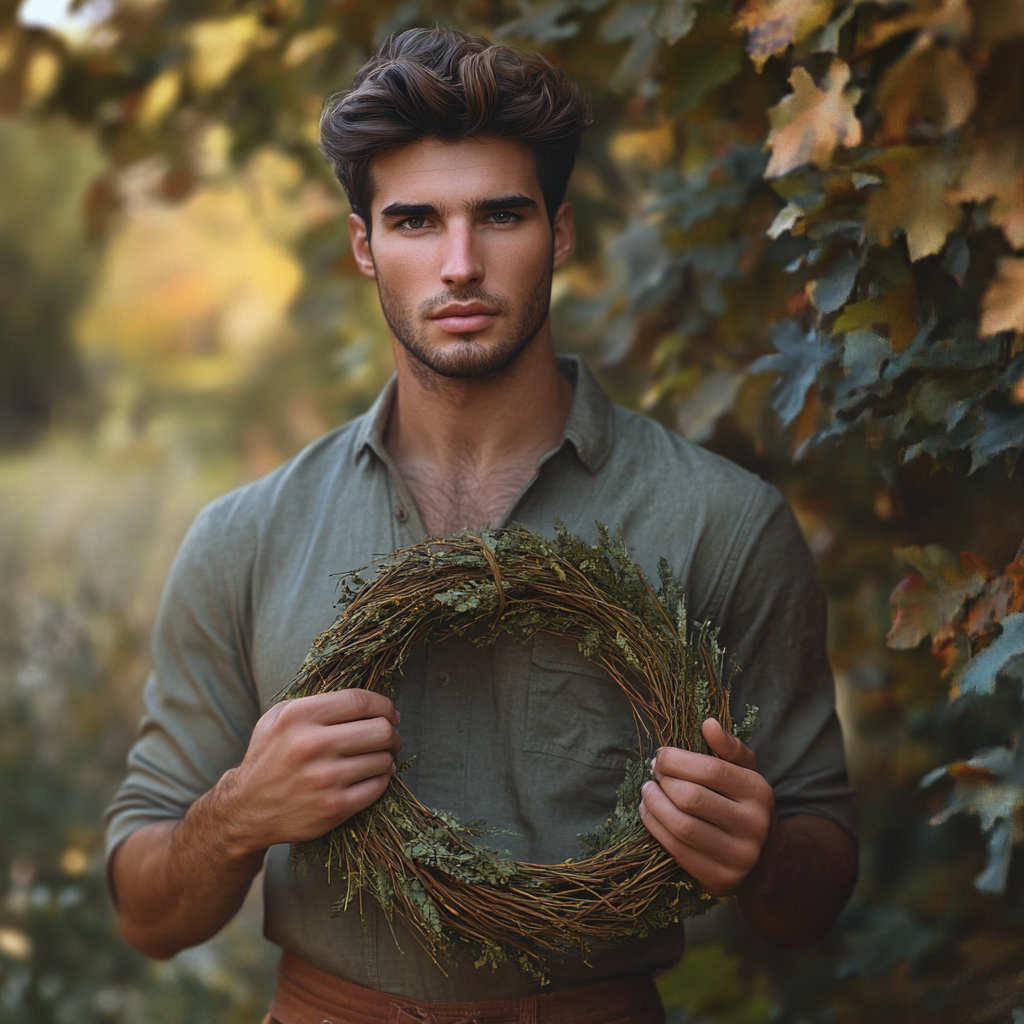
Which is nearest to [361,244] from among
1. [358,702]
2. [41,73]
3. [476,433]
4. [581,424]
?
[476,433]

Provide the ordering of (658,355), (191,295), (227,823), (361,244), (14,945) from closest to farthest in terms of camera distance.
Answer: (227,823)
(361,244)
(658,355)
(14,945)
(191,295)

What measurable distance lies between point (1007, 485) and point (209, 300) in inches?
182

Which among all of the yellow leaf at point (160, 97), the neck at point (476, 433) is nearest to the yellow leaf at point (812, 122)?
the neck at point (476, 433)

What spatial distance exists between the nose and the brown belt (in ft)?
3.86

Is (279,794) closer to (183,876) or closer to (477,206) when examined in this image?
(183,876)

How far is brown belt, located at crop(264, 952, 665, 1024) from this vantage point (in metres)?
1.89

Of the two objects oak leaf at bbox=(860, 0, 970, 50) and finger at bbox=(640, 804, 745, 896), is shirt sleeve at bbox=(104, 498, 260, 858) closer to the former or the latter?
finger at bbox=(640, 804, 745, 896)

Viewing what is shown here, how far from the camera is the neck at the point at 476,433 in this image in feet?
6.89

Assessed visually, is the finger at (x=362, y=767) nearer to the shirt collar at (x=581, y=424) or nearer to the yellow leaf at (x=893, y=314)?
the shirt collar at (x=581, y=424)

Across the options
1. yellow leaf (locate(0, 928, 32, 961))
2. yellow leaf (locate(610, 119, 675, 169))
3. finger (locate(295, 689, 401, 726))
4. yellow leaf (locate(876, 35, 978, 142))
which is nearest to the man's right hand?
finger (locate(295, 689, 401, 726))

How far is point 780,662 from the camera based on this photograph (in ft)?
6.73

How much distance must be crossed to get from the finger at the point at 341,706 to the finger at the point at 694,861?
435mm

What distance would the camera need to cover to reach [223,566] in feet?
6.90

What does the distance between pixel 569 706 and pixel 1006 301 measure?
92 centimetres
